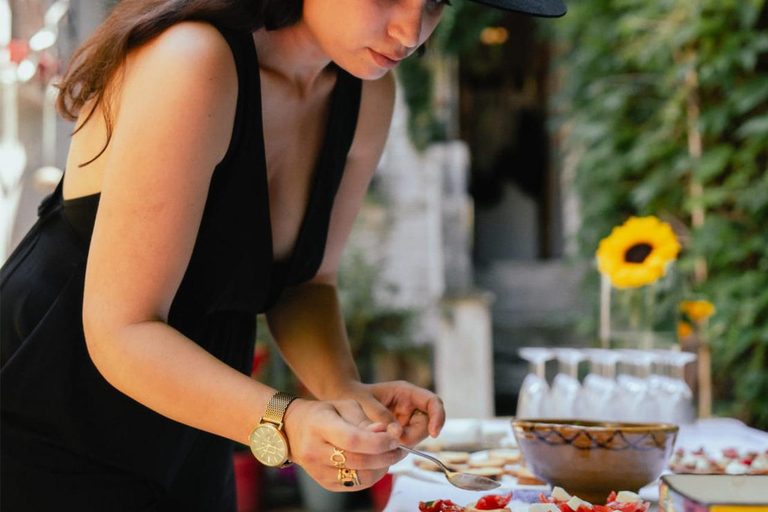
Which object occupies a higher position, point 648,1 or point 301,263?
point 648,1

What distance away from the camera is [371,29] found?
0.91m

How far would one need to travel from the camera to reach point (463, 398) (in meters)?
6.71

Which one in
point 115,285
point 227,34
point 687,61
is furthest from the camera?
point 687,61

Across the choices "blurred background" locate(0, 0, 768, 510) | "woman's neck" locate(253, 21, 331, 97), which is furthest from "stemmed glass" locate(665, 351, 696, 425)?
"woman's neck" locate(253, 21, 331, 97)

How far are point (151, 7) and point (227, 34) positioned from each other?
103mm

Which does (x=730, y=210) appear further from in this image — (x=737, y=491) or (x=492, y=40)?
(x=492, y=40)

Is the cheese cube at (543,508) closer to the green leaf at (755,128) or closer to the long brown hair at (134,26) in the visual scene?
the long brown hair at (134,26)

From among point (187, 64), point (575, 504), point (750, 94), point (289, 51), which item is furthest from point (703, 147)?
point (187, 64)

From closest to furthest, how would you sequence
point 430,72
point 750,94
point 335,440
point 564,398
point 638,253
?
point 335,440 → point 564,398 → point 638,253 → point 750,94 → point 430,72

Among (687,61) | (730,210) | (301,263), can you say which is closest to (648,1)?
(687,61)

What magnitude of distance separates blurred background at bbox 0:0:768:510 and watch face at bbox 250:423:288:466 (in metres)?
0.79

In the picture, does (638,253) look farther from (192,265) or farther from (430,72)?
(430,72)

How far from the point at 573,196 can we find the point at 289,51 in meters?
5.97

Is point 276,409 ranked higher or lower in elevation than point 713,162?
lower
